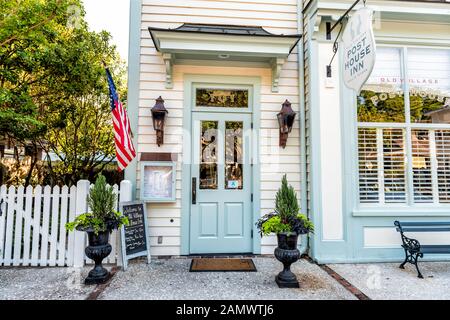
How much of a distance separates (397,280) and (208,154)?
3.14 metres

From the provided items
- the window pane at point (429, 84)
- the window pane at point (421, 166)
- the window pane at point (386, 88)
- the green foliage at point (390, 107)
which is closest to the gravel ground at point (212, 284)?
the window pane at point (421, 166)

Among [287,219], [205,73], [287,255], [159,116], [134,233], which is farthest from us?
[205,73]

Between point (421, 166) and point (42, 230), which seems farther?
point (421, 166)

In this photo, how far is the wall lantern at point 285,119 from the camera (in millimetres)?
4266

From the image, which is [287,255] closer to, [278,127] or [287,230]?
[287,230]

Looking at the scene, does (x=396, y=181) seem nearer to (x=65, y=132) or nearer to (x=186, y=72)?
→ (x=186, y=72)

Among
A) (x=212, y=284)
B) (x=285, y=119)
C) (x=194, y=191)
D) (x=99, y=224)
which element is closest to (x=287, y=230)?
(x=212, y=284)

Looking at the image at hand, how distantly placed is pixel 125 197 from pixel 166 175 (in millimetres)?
700

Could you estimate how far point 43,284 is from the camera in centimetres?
320

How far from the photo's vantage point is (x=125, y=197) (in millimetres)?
3904

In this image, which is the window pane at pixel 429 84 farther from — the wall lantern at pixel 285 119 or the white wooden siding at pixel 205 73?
the wall lantern at pixel 285 119

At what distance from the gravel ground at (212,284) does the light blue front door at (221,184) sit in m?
0.63

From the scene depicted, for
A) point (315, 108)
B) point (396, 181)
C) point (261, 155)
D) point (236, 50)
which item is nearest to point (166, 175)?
point (261, 155)

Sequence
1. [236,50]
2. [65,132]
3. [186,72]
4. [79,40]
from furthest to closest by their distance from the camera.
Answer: [65,132] → [79,40] → [186,72] → [236,50]
